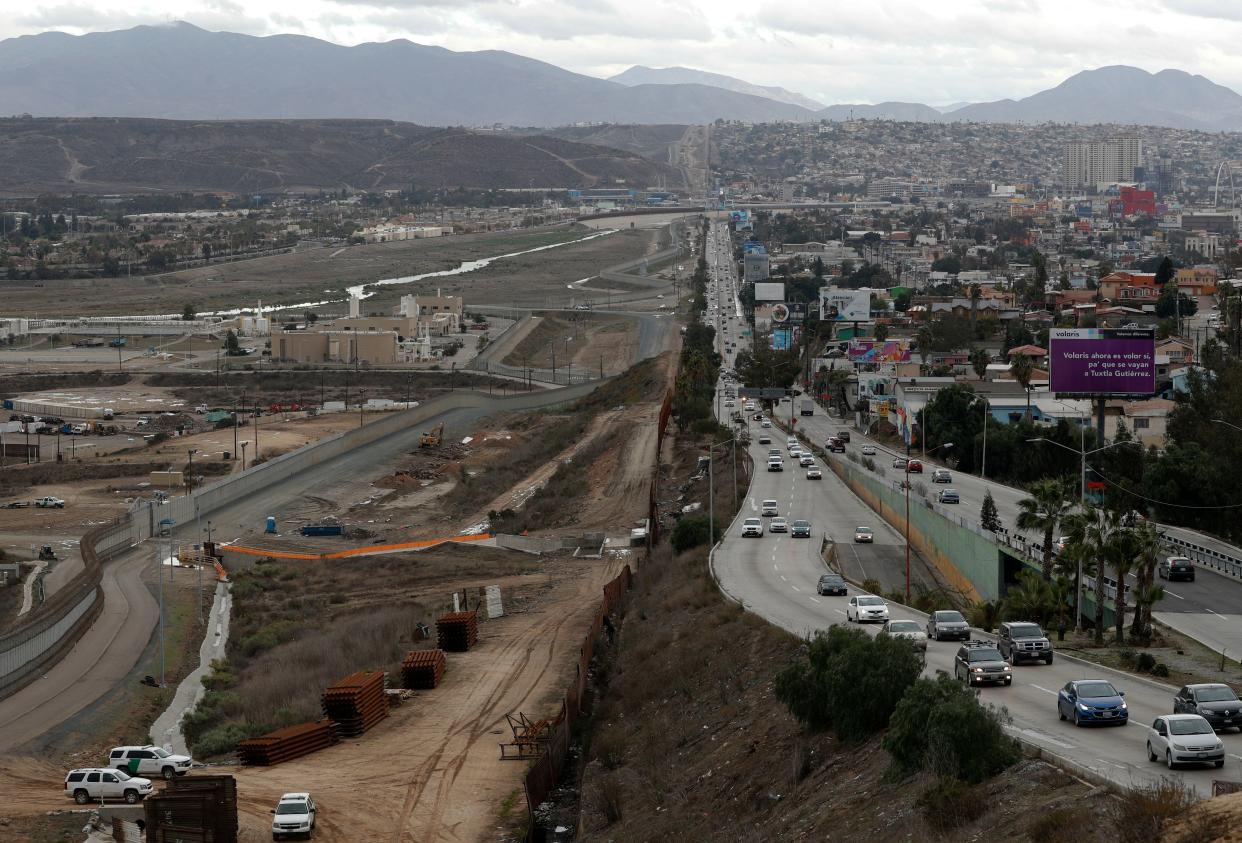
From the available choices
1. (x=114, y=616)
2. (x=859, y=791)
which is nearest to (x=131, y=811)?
(x=859, y=791)

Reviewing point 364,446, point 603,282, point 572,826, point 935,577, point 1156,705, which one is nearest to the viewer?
point 1156,705

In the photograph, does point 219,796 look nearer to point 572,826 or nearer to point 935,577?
point 572,826

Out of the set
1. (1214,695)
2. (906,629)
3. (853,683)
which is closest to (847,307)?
(906,629)

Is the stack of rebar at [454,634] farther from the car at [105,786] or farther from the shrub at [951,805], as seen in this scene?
the shrub at [951,805]

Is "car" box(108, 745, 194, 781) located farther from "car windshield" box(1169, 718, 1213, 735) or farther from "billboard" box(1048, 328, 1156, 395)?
"billboard" box(1048, 328, 1156, 395)

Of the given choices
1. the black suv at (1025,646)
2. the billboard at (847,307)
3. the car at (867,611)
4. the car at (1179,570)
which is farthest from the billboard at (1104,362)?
the billboard at (847,307)

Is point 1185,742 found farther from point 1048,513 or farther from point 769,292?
point 769,292
